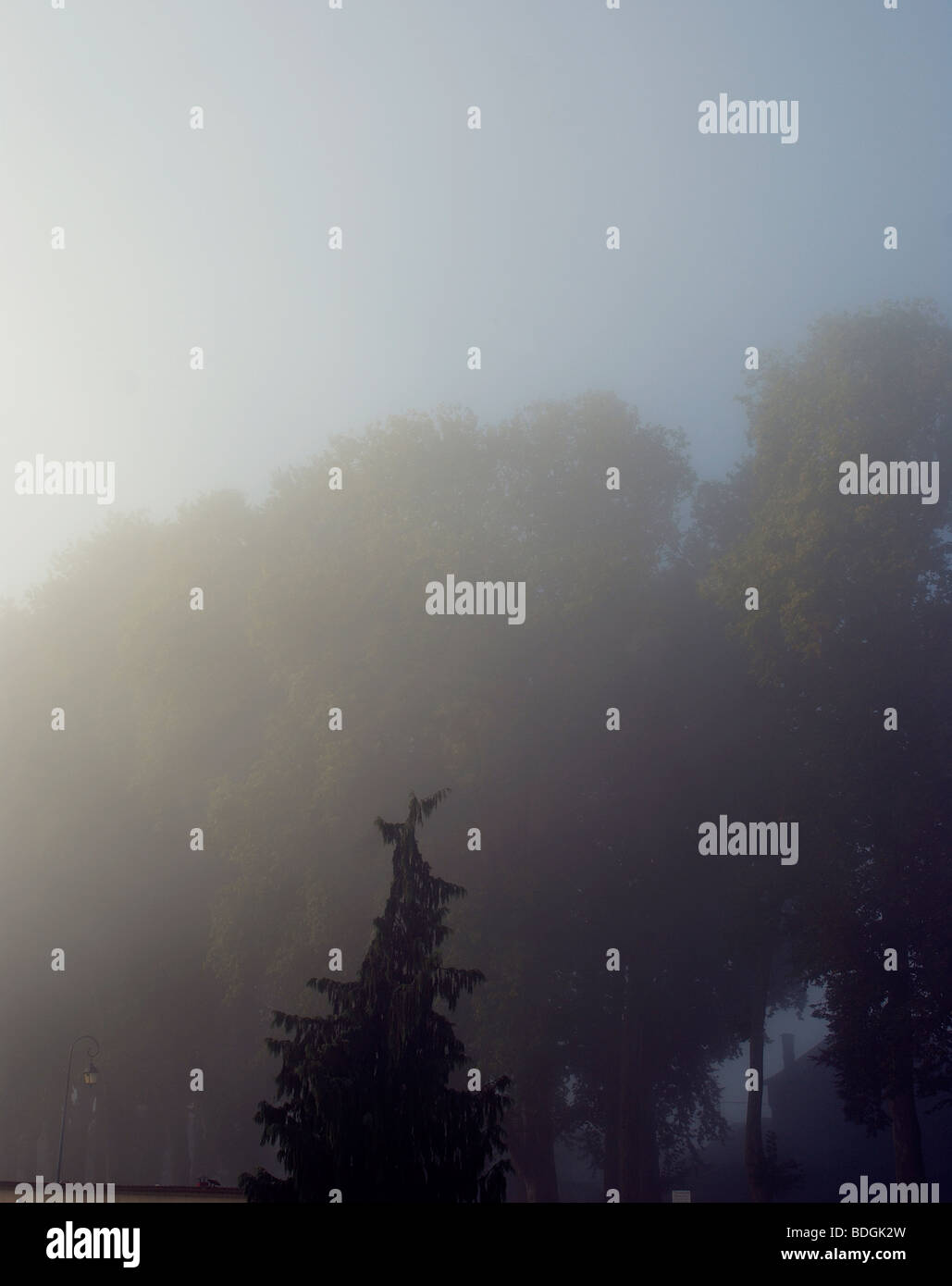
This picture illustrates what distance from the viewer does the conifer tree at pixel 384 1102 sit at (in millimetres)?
17672

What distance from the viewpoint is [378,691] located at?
1217 inches

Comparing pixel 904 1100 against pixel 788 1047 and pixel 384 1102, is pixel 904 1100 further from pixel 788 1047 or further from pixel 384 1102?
pixel 788 1047

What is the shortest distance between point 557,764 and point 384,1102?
14.0m

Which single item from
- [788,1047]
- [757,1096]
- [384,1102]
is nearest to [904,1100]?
[757,1096]

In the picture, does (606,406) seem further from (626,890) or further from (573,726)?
(626,890)

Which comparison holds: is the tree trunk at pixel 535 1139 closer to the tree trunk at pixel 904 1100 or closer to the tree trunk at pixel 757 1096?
the tree trunk at pixel 757 1096

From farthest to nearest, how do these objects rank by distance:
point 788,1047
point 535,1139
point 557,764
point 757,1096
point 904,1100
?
1. point 788,1047
2. point 757,1096
3. point 557,764
4. point 535,1139
5. point 904,1100

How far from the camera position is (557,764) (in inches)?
1220

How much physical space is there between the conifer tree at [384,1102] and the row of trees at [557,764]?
660cm

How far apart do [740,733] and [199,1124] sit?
22945 mm

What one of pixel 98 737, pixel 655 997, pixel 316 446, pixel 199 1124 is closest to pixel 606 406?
pixel 316 446

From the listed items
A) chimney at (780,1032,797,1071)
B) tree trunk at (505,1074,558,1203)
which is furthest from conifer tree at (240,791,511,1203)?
chimney at (780,1032,797,1071)

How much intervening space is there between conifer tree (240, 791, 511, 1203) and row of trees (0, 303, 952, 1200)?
21.7 feet
